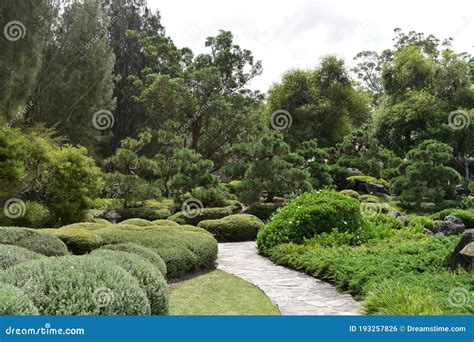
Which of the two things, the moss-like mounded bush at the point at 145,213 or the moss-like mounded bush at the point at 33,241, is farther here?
the moss-like mounded bush at the point at 145,213

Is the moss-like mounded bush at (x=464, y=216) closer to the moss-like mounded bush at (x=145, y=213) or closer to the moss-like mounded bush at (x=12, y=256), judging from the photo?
the moss-like mounded bush at (x=145, y=213)

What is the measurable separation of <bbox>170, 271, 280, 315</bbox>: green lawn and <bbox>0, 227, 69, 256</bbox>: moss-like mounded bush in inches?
70.9

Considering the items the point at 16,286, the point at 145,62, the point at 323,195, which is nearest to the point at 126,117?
the point at 145,62

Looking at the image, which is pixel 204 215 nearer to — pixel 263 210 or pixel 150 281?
pixel 263 210

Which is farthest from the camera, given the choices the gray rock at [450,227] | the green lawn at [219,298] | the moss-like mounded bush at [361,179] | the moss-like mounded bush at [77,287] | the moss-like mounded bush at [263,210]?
the moss-like mounded bush at [361,179]

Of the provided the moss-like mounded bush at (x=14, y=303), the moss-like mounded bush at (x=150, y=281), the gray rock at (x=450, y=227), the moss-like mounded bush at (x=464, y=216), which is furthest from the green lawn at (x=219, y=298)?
the moss-like mounded bush at (x=464, y=216)

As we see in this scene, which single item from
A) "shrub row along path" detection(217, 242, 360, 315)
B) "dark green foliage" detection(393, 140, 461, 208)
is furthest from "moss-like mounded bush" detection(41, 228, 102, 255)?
"dark green foliage" detection(393, 140, 461, 208)

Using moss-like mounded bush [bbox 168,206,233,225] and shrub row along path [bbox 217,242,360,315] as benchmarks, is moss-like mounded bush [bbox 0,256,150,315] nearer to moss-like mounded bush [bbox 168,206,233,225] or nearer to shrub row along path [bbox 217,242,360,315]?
shrub row along path [bbox 217,242,360,315]

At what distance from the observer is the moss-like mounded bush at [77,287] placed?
377 cm

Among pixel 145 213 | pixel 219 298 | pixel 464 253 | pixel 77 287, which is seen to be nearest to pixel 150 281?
pixel 77 287

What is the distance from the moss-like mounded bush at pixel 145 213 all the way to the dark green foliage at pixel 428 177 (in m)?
9.13

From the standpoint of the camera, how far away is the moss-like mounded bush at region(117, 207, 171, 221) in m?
16.3

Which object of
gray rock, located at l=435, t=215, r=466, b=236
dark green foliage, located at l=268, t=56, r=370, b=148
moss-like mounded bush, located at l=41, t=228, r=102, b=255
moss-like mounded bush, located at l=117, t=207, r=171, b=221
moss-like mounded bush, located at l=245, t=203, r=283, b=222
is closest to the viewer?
moss-like mounded bush, located at l=41, t=228, r=102, b=255

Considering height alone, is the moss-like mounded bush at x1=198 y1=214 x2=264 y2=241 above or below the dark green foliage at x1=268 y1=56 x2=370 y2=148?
below
